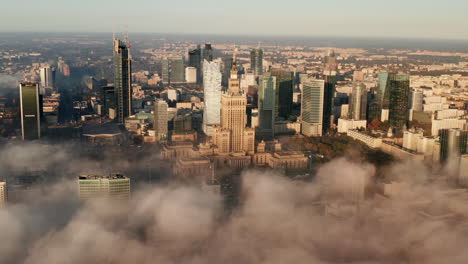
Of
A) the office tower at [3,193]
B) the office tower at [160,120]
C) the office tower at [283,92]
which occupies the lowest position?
the office tower at [3,193]

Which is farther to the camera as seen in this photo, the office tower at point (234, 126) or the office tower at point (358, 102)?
the office tower at point (358, 102)

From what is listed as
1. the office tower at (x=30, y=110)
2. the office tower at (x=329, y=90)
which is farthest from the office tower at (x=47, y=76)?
the office tower at (x=329, y=90)

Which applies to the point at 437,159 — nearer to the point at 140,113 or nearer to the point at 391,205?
the point at 391,205

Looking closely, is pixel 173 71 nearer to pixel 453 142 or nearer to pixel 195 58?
pixel 195 58

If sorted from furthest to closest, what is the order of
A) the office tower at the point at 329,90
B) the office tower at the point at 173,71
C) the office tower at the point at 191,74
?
the office tower at the point at 173,71 → the office tower at the point at 191,74 → the office tower at the point at 329,90

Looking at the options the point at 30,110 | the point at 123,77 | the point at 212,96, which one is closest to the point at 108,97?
the point at 123,77

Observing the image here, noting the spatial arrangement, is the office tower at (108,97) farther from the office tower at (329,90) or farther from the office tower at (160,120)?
the office tower at (329,90)
